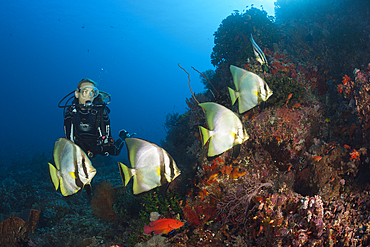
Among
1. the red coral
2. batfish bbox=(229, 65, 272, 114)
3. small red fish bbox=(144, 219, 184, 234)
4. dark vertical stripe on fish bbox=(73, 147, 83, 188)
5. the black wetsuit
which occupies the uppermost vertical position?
the black wetsuit

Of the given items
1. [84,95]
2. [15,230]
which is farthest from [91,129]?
[15,230]

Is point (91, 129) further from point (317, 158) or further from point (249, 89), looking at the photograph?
point (317, 158)

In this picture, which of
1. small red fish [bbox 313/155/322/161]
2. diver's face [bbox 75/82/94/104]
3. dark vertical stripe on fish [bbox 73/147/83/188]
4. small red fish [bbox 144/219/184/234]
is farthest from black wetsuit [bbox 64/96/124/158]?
small red fish [bbox 313/155/322/161]

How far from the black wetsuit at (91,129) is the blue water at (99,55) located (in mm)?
33165

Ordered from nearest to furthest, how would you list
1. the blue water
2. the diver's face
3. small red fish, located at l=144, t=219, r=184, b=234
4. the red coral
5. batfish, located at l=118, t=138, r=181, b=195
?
batfish, located at l=118, t=138, r=181, b=195 → small red fish, located at l=144, t=219, r=184, b=234 → the diver's face → the red coral → the blue water

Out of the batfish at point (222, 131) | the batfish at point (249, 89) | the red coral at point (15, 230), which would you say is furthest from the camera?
the red coral at point (15, 230)

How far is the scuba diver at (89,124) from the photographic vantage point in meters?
4.20

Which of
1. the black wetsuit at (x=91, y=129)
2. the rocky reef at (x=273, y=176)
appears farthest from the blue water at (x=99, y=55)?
the black wetsuit at (x=91, y=129)

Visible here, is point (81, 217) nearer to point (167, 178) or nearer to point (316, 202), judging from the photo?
point (167, 178)

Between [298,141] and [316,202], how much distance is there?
2.04 m

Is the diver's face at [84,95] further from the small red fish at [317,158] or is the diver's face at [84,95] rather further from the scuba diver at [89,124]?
the small red fish at [317,158]

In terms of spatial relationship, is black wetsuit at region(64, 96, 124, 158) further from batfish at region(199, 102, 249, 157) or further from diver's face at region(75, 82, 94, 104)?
batfish at region(199, 102, 249, 157)

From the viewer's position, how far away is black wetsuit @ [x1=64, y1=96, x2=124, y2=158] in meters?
4.22

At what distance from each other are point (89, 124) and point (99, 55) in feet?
443
